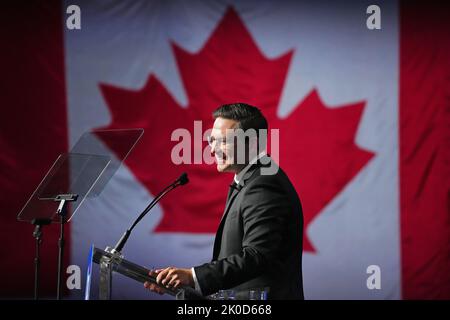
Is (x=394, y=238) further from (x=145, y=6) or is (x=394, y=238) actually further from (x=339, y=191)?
(x=145, y=6)

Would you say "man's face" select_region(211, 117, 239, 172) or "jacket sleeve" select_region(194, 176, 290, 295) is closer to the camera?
"jacket sleeve" select_region(194, 176, 290, 295)

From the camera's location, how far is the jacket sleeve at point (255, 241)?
5.87 ft

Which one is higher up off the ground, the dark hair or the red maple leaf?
the red maple leaf

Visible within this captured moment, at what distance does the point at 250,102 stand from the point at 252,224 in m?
2.08

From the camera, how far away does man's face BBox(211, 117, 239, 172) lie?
2.05 m

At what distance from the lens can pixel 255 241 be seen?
6.06 feet

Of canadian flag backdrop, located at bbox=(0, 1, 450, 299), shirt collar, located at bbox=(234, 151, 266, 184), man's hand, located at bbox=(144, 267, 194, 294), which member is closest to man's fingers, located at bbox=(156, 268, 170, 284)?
man's hand, located at bbox=(144, 267, 194, 294)

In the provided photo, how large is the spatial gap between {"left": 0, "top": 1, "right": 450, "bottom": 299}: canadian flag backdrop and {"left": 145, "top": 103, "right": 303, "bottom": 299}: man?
1731 mm

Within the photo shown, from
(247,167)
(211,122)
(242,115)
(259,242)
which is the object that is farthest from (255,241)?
(211,122)

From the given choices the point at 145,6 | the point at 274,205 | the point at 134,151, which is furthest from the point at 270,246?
the point at 145,6

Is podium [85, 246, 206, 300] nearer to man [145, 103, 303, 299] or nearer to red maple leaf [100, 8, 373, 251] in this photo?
man [145, 103, 303, 299]

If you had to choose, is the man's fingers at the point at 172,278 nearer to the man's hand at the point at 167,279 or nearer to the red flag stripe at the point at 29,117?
the man's hand at the point at 167,279

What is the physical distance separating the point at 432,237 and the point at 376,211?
43 cm

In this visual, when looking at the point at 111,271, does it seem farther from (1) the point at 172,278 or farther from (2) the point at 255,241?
(2) the point at 255,241
